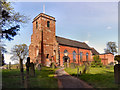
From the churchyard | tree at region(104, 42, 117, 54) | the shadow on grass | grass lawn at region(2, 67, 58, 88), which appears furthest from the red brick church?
tree at region(104, 42, 117, 54)

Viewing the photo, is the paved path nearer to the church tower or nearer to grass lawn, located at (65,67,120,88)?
grass lawn, located at (65,67,120,88)

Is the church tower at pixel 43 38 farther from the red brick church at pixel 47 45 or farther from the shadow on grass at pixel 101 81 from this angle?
the shadow on grass at pixel 101 81

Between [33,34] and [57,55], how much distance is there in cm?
1021

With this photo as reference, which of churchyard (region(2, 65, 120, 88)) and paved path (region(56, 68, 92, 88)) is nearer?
churchyard (region(2, 65, 120, 88))

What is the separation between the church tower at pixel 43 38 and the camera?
24.1m

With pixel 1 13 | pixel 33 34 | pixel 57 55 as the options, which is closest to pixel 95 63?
pixel 57 55

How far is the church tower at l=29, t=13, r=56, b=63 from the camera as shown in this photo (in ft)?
78.9

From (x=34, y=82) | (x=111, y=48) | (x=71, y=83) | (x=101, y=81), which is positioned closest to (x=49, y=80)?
(x=34, y=82)

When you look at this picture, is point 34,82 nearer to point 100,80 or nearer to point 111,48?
point 100,80

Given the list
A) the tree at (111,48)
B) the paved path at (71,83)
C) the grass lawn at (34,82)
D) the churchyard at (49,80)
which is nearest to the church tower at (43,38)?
the churchyard at (49,80)

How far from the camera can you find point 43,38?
2472cm

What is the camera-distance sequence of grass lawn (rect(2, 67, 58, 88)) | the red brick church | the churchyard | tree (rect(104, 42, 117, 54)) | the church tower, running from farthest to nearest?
tree (rect(104, 42, 117, 54)) → the red brick church → the church tower → the churchyard → grass lawn (rect(2, 67, 58, 88))

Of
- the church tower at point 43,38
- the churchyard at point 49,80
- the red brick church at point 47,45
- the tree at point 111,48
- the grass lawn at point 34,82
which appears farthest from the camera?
the tree at point 111,48

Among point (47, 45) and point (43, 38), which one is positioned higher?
point (43, 38)
